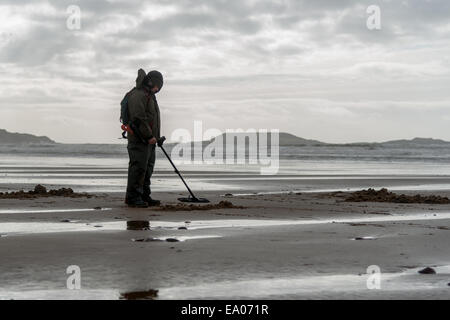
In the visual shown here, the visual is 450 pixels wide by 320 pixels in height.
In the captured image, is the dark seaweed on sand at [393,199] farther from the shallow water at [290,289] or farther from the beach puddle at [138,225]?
the shallow water at [290,289]

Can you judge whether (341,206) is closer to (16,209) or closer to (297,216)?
(297,216)

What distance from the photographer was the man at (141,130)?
33.1 feet

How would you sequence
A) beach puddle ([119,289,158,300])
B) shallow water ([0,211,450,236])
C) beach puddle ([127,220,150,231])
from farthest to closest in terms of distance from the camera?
beach puddle ([127,220,150,231]) < shallow water ([0,211,450,236]) < beach puddle ([119,289,158,300])

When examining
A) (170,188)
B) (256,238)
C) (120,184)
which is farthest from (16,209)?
(120,184)

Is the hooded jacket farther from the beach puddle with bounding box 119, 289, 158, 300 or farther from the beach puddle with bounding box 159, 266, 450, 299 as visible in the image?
the beach puddle with bounding box 119, 289, 158, 300

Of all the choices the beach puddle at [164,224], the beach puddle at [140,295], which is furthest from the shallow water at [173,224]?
the beach puddle at [140,295]

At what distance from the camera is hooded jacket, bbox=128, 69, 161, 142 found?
10.1 metres

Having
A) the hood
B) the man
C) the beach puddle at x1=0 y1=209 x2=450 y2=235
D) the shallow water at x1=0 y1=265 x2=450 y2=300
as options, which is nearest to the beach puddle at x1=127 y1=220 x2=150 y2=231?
the beach puddle at x1=0 y1=209 x2=450 y2=235

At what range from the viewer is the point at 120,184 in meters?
15.9

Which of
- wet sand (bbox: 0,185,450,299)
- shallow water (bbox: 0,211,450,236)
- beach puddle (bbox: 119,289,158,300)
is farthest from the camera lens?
shallow water (bbox: 0,211,450,236)

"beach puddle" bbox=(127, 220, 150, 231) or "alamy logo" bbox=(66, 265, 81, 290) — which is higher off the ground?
"beach puddle" bbox=(127, 220, 150, 231)

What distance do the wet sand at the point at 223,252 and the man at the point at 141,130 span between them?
521mm

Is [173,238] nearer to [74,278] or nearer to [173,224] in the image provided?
[173,224]
